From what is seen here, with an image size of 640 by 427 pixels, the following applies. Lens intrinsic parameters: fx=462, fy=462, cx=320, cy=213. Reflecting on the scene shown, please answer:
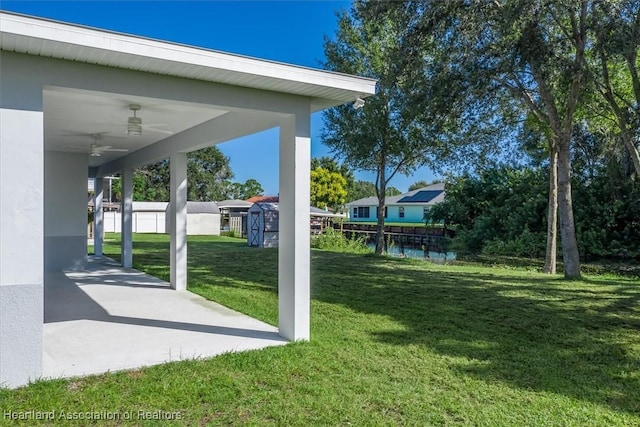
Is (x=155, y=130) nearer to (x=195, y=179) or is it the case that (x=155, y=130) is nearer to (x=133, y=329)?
(x=133, y=329)

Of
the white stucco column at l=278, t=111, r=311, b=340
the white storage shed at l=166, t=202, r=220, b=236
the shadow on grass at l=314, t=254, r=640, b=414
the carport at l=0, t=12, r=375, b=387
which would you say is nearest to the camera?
the carport at l=0, t=12, r=375, b=387

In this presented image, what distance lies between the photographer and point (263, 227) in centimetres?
1870

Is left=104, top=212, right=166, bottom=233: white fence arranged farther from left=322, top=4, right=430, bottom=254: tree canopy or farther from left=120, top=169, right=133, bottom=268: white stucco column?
left=120, top=169, right=133, bottom=268: white stucco column

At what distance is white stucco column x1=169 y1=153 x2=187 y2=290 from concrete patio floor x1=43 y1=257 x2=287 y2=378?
0.99 ft

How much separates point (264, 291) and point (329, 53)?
9.70 meters

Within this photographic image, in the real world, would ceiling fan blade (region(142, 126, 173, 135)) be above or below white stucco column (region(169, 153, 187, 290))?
above

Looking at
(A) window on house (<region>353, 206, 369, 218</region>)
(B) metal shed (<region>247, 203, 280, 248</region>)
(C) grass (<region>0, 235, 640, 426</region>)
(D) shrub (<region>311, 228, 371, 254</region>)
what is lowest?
(C) grass (<region>0, 235, 640, 426</region>)

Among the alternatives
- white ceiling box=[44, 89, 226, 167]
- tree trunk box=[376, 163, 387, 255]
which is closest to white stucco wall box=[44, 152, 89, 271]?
white ceiling box=[44, 89, 226, 167]

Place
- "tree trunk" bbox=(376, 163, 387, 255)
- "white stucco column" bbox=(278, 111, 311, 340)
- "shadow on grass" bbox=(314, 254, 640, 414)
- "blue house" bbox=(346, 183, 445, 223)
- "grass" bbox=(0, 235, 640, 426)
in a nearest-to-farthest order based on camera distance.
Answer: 1. "grass" bbox=(0, 235, 640, 426)
2. "shadow on grass" bbox=(314, 254, 640, 414)
3. "white stucco column" bbox=(278, 111, 311, 340)
4. "tree trunk" bbox=(376, 163, 387, 255)
5. "blue house" bbox=(346, 183, 445, 223)

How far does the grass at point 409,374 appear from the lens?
3.34m

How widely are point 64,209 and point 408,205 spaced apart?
30811mm

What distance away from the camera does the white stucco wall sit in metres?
10.2

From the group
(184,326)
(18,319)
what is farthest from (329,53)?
(18,319)

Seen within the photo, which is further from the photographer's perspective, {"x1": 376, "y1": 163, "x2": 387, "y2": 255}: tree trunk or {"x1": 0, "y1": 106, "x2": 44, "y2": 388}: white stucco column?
{"x1": 376, "y1": 163, "x2": 387, "y2": 255}: tree trunk
